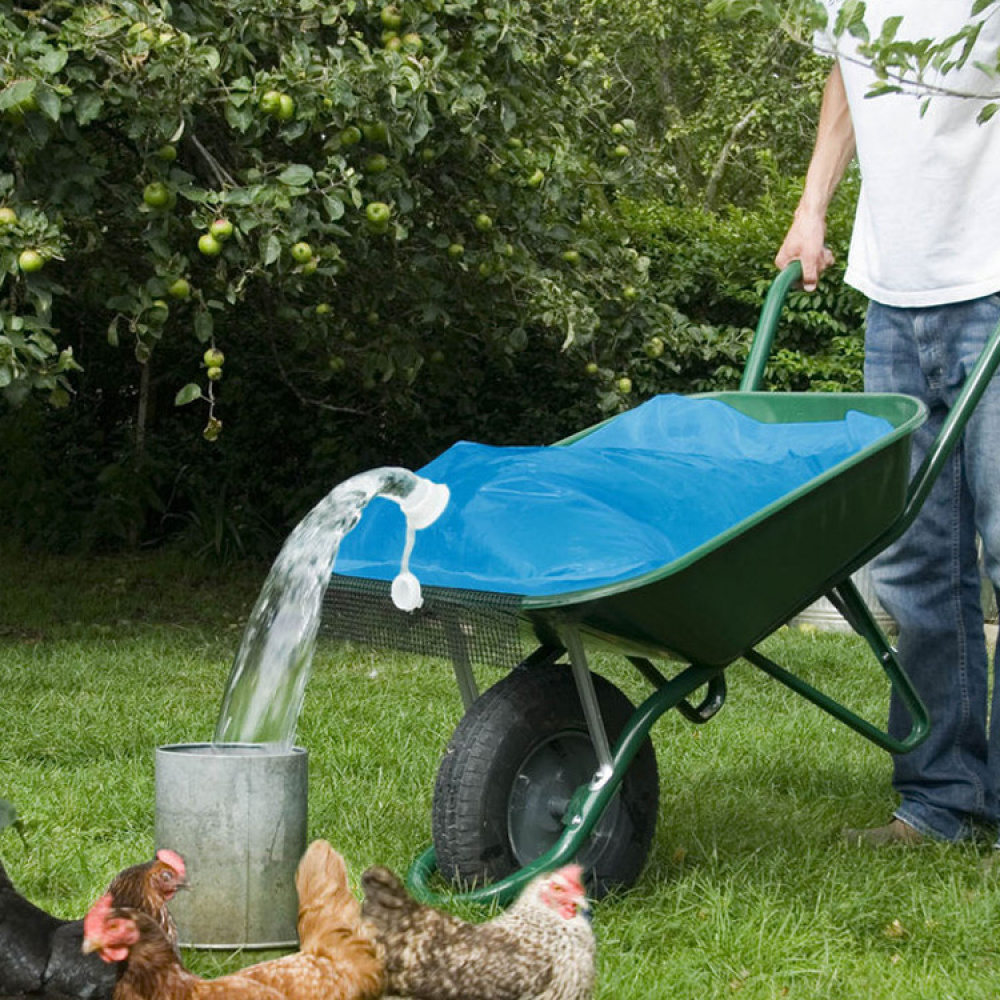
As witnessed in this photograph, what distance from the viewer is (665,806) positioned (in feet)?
10.7

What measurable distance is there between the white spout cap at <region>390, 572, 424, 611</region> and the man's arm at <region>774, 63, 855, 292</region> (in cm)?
117

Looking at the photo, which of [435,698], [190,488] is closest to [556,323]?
[435,698]

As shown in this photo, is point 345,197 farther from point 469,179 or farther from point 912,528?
point 912,528

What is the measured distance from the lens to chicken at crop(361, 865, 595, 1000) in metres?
1.97

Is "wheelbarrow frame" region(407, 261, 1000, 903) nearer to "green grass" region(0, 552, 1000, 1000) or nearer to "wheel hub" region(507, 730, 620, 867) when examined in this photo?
"wheel hub" region(507, 730, 620, 867)

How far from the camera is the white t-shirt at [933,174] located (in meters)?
2.78

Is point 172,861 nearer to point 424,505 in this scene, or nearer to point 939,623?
point 424,505

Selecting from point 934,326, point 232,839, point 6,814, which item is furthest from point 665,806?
point 6,814

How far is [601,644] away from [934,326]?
890 millimetres

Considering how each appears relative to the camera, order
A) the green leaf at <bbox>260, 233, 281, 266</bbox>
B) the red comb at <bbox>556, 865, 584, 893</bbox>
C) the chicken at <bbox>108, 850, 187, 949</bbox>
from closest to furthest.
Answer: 1. the chicken at <bbox>108, 850, 187, 949</bbox>
2. the red comb at <bbox>556, 865, 584, 893</bbox>
3. the green leaf at <bbox>260, 233, 281, 266</bbox>

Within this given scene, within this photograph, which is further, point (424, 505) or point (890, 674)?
point (890, 674)

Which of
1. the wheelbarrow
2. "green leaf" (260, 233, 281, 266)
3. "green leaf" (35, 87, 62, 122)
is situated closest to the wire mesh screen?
the wheelbarrow

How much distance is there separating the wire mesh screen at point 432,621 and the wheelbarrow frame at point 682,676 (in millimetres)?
48

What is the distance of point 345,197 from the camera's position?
4.43 metres
